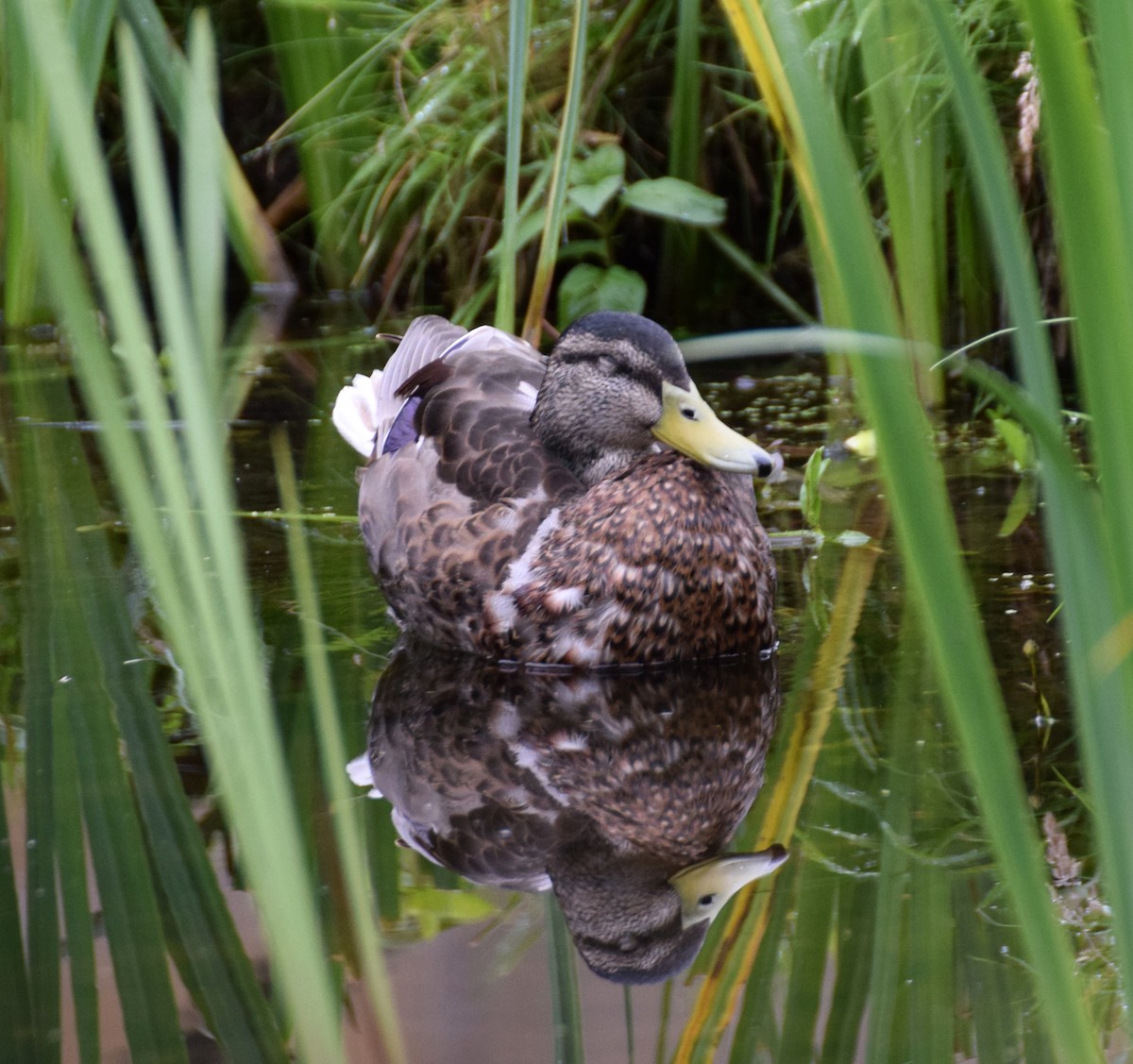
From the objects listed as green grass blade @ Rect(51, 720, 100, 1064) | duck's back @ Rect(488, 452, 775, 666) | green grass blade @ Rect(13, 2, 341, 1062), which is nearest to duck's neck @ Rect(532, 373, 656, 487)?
duck's back @ Rect(488, 452, 775, 666)

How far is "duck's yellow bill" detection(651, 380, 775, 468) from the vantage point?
303 cm

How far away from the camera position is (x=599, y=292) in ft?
18.3

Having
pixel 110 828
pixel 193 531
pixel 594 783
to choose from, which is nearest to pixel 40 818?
pixel 110 828

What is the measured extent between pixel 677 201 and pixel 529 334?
1.69 meters

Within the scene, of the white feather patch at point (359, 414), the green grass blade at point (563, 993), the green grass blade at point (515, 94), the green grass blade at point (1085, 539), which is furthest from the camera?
the white feather patch at point (359, 414)

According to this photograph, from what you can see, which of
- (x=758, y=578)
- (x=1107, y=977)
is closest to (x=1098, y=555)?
(x=1107, y=977)

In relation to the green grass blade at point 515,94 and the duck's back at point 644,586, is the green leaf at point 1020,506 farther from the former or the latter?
the green grass blade at point 515,94

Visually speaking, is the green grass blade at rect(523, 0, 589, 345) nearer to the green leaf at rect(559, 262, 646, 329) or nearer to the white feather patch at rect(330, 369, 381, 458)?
the white feather patch at rect(330, 369, 381, 458)

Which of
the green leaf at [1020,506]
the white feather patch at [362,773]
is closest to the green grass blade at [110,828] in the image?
the white feather patch at [362,773]

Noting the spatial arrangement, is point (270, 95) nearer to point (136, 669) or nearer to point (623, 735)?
point (136, 669)

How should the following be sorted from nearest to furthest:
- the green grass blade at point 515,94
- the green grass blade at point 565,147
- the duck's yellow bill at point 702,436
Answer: the green grass blade at point 515,94 < the duck's yellow bill at point 702,436 < the green grass blade at point 565,147

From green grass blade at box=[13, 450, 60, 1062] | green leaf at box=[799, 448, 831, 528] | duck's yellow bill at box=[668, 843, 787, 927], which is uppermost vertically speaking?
green leaf at box=[799, 448, 831, 528]

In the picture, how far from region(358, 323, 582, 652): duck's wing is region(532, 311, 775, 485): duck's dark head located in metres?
0.08

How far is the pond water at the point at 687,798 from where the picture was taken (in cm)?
183
